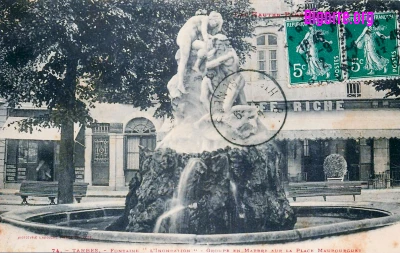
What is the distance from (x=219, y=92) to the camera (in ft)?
19.1

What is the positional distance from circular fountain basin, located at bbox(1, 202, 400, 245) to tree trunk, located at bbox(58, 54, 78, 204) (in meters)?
0.28

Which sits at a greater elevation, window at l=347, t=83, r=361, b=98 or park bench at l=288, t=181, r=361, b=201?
window at l=347, t=83, r=361, b=98

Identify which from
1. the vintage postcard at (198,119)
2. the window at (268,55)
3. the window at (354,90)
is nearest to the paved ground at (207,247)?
the vintage postcard at (198,119)

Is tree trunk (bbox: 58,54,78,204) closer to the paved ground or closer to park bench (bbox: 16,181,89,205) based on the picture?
park bench (bbox: 16,181,89,205)

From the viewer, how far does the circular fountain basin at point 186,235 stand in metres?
4.96

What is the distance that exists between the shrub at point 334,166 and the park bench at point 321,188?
14 centimetres

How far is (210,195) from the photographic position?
17.9ft

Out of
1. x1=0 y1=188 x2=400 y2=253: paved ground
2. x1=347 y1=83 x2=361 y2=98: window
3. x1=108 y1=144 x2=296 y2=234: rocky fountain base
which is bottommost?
x1=0 y1=188 x2=400 y2=253: paved ground

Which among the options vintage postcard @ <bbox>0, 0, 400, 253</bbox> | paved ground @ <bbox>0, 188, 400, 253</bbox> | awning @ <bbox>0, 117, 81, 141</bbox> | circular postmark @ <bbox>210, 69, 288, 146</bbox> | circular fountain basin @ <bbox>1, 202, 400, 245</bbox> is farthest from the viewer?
awning @ <bbox>0, 117, 81, 141</bbox>

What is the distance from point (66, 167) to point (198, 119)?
6.34ft

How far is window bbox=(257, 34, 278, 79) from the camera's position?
615cm

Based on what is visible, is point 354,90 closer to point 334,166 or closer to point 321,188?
point 334,166

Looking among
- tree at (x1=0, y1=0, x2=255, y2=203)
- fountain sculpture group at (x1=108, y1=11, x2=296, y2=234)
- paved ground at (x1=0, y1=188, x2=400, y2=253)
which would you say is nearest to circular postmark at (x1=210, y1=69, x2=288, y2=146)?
fountain sculpture group at (x1=108, y1=11, x2=296, y2=234)

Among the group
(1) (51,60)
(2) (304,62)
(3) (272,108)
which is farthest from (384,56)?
(1) (51,60)
